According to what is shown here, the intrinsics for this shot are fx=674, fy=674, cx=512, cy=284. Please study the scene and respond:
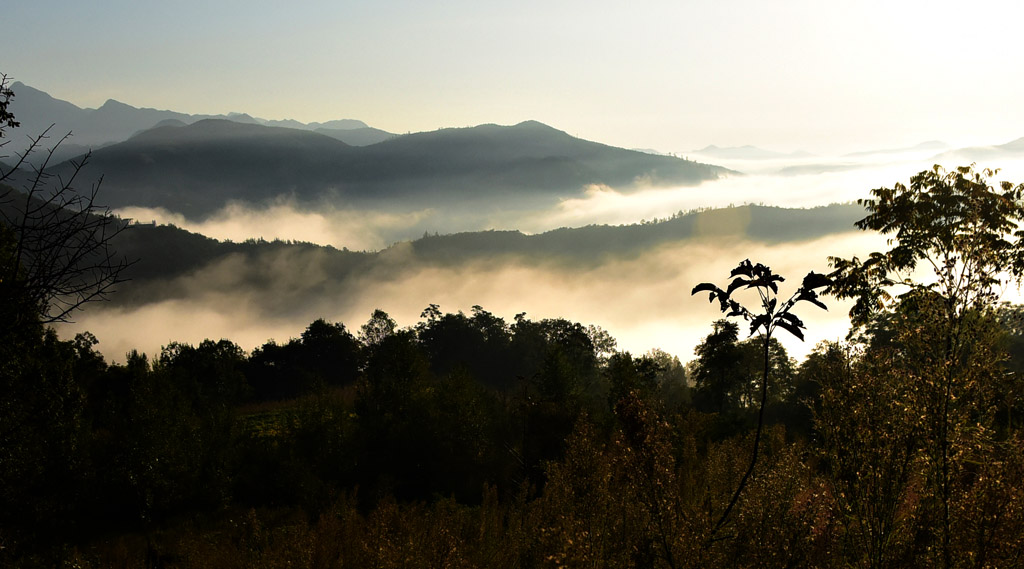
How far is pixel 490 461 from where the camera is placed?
130 ft

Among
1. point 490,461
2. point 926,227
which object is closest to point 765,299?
point 926,227

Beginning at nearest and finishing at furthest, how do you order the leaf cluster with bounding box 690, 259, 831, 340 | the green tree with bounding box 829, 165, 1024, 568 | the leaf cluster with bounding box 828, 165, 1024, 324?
1. the leaf cluster with bounding box 690, 259, 831, 340
2. the green tree with bounding box 829, 165, 1024, 568
3. the leaf cluster with bounding box 828, 165, 1024, 324

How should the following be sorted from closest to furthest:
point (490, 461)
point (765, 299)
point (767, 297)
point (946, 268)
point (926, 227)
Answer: point (765, 299), point (767, 297), point (946, 268), point (926, 227), point (490, 461)

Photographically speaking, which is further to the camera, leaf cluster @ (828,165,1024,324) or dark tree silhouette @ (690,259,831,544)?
leaf cluster @ (828,165,1024,324)

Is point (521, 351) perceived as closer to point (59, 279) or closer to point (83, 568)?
point (83, 568)

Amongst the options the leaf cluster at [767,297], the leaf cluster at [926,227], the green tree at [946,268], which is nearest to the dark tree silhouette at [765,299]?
the leaf cluster at [767,297]

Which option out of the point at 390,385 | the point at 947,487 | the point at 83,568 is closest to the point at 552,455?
the point at 390,385

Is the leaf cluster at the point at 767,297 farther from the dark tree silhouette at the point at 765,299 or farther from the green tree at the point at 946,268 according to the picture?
the green tree at the point at 946,268

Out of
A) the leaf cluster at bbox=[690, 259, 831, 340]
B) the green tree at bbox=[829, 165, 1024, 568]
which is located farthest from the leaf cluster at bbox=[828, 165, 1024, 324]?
the leaf cluster at bbox=[690, 259, 831, 340]

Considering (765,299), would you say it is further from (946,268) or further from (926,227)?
(926,227)

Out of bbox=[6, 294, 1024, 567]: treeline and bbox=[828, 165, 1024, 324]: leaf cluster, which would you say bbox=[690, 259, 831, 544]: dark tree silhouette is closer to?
bbox=[6, 294, 1024, 567]: treeline

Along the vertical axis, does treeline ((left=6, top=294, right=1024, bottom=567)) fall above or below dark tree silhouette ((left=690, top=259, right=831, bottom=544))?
below

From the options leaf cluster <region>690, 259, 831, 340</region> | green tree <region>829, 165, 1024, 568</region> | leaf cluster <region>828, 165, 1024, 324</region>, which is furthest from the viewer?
leaf cluster <region>828, 165, 1024, 324</region>

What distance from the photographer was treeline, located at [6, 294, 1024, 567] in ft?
23.6
